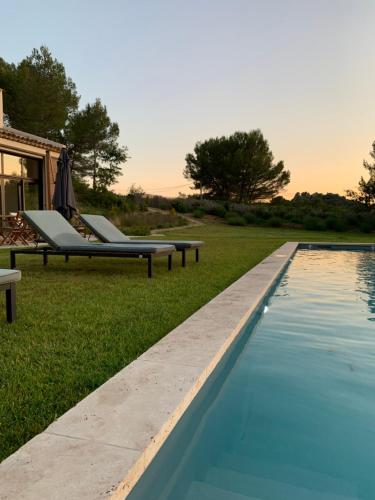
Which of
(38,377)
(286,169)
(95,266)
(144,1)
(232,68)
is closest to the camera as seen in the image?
(38,377)

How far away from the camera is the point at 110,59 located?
14703mm

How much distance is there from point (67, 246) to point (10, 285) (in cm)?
301

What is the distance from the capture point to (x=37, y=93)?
2522cm

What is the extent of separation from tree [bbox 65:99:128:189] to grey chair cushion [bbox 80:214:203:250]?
2265 cm

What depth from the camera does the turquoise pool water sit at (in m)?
1.66

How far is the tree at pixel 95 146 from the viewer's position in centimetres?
2992

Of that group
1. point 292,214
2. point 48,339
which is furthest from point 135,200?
point 48,339

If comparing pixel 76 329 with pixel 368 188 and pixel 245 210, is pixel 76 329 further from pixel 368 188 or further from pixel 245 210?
pixel 245 210

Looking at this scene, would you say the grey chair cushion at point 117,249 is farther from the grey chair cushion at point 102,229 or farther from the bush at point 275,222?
the bush at point 275,222

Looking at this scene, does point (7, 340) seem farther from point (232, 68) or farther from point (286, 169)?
point (286, 169)

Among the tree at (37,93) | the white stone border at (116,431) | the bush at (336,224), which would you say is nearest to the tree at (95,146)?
the tree at (37,93)

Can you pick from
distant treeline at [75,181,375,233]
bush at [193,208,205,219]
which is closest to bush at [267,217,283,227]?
distant treeline at [75,181,375,233]

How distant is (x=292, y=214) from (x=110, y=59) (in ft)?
56.7

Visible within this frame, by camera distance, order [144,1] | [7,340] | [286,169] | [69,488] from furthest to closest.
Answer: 1. [286,169]
2. [144,1]
3. [7,340]
4. [69,488]
